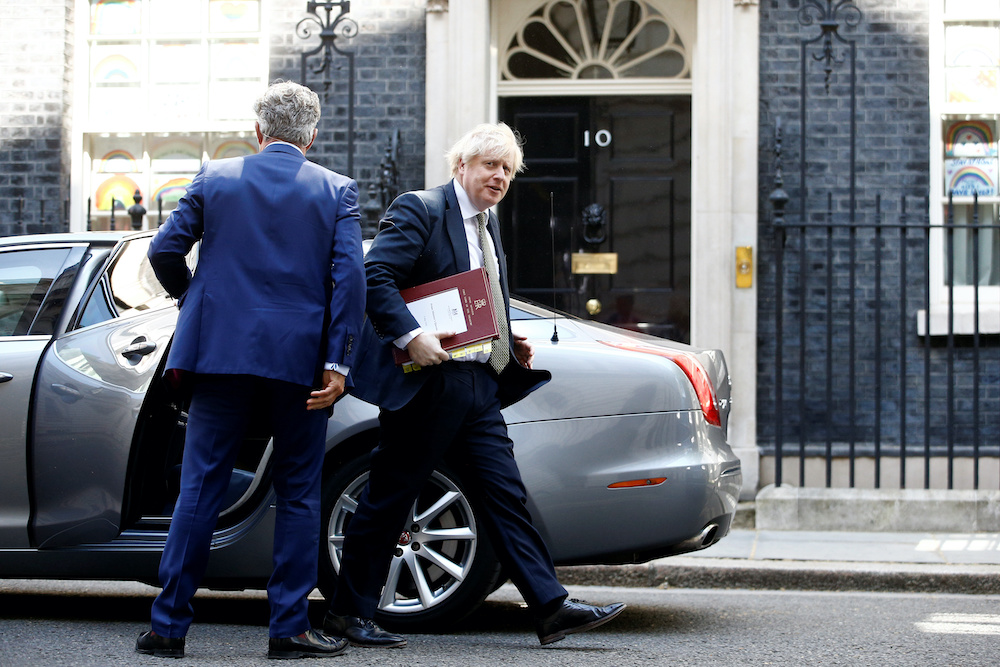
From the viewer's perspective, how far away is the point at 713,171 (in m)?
8.30

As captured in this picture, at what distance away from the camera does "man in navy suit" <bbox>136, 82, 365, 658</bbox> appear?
12.5 feet

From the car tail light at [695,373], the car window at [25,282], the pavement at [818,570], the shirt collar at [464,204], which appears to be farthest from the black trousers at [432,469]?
the pavement at [818,570]

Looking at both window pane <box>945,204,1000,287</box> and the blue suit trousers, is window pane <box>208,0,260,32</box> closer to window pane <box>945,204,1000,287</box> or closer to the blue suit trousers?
window pane <box>945,204,1000,287</box>

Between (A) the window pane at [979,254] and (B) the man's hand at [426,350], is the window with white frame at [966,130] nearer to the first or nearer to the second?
(A) the window pane at [979,254]

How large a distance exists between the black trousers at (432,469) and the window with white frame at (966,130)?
5242 millimetres

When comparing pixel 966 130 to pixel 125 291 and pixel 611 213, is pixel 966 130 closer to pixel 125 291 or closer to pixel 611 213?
pixel 611 213

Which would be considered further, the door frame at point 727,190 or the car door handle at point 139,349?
the door frame at point 727,190

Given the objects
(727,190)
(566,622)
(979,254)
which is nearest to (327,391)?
(566,622)

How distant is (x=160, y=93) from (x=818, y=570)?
5.83 meters

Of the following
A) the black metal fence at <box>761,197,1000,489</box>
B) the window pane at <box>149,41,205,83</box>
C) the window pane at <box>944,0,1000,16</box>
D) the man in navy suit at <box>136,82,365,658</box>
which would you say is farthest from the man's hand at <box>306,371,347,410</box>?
the window pane at <box>944,0,1000,16</box>

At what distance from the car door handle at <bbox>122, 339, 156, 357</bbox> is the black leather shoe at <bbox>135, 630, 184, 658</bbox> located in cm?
107

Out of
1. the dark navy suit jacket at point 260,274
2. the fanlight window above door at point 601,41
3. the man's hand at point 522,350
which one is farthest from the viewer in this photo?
the fanlight window above door at point 601,41

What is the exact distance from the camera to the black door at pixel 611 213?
8695 millimetres

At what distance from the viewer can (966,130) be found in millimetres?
8500
